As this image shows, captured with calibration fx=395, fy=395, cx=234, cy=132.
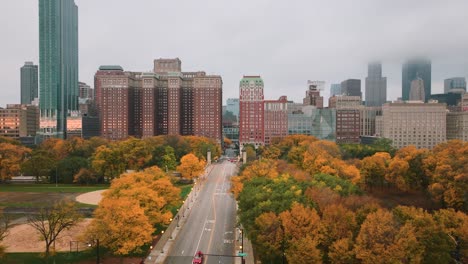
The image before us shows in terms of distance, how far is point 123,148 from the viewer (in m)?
92.1

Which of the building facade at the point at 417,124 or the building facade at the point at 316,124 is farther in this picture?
the building facade at the point at 316,124

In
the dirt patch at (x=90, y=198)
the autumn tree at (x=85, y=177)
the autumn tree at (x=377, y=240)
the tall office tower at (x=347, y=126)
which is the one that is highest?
the tall office tower at (x=347, y=126)

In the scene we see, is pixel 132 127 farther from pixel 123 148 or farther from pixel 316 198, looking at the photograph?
pixel 316 198

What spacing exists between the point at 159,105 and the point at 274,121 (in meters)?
58.2

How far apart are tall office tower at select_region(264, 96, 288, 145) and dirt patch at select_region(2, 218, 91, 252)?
13555cm

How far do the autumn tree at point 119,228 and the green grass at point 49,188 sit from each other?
4485 cm

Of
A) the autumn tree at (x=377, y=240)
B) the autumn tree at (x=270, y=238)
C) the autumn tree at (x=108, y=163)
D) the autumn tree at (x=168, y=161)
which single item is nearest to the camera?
the autumn tree at (x=377, y=240)

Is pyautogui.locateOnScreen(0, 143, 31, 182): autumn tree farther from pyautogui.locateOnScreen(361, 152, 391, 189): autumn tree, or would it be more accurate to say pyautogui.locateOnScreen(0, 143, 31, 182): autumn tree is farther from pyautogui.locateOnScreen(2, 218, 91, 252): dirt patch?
pyautogui.locateOnScreen(361, 152, 391, 189): autumn tree

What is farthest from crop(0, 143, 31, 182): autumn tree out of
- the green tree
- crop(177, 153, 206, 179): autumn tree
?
crop(177, 153, 206, 179): autumn tree

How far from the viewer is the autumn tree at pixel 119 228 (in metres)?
39.4

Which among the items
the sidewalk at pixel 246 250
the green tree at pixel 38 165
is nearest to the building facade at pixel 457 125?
the sidewalk at pixel 246 250

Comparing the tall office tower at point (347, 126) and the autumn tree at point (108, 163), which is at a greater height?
the tall office tower at point (347, 126)

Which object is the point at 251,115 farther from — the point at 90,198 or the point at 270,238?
the point at 270,238

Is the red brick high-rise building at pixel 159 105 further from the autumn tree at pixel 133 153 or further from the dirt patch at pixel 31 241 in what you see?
the dirt patch at pixel 31 241
